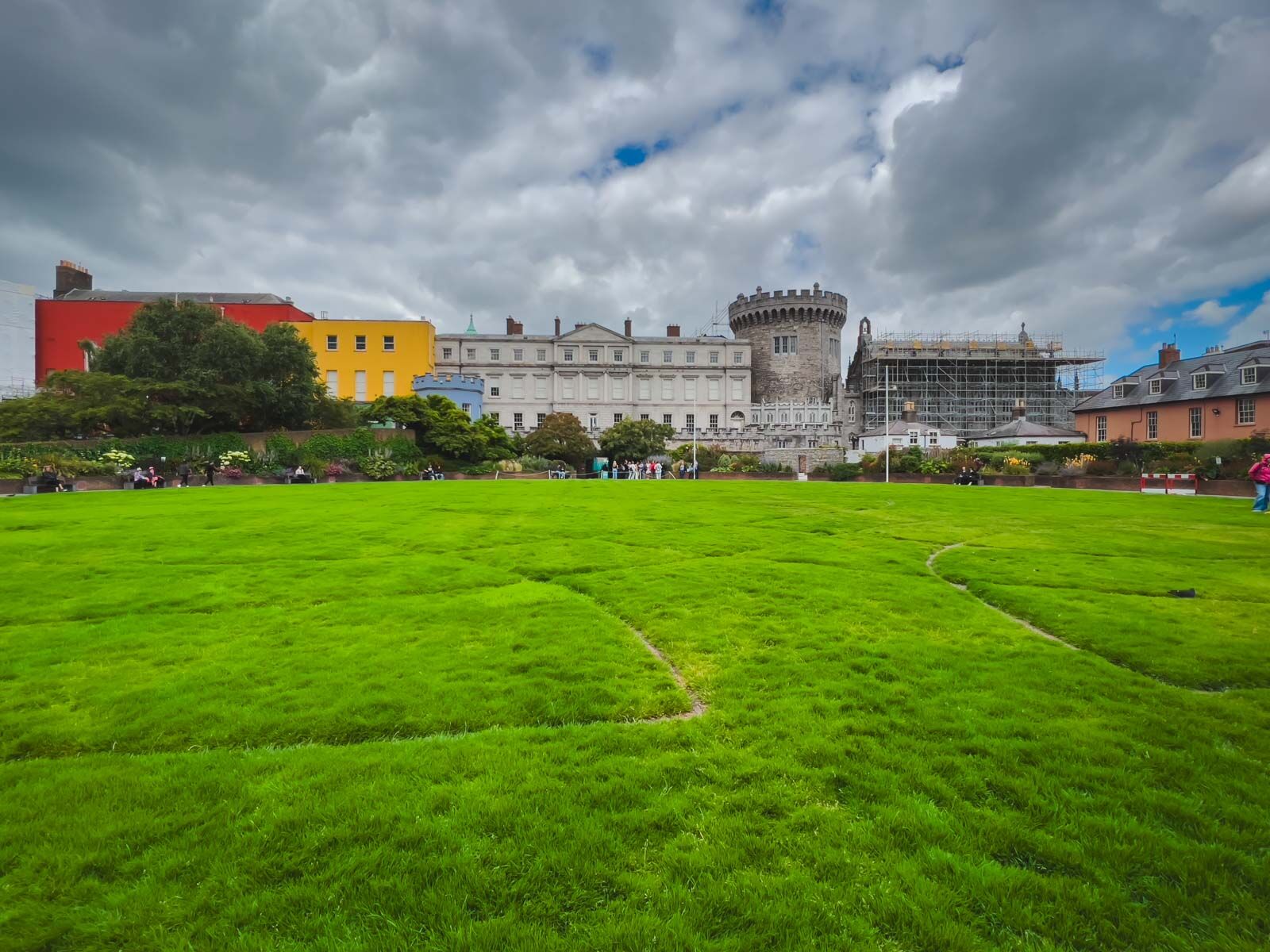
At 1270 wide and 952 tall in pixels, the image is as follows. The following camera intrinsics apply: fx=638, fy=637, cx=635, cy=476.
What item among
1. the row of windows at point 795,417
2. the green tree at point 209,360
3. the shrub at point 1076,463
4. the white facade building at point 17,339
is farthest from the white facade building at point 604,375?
the shrub at point 1076,463

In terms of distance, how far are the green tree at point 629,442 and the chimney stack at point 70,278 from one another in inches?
1863

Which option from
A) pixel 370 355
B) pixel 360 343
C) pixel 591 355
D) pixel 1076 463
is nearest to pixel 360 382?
pixel 370 355

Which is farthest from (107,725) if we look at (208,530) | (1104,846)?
(208,530)

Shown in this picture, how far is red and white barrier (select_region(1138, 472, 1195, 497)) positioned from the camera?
2762 cm

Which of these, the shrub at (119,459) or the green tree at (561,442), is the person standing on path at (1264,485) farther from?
the shrub at (119,459)

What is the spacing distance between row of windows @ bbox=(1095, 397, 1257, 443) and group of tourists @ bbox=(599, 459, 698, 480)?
30.1 meters

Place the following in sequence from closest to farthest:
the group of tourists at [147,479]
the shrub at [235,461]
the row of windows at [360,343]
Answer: the group of tourists at [147,479]
the shrub at [235,461]
the row of windows at [360,343]

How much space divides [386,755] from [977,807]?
331 centimetres

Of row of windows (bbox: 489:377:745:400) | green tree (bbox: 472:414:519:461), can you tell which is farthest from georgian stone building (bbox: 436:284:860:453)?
green tree (bbox: 472:414:519:461)

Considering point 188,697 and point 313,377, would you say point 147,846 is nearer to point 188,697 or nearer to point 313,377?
point 188,697

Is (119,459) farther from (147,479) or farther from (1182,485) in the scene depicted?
(1182,485)

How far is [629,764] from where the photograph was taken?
3758 millimetres

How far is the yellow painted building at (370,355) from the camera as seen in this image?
2312 inches

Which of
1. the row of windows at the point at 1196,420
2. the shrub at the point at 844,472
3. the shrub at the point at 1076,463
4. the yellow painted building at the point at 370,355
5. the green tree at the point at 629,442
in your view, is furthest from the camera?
the yellow painted building at the point at 370,355
